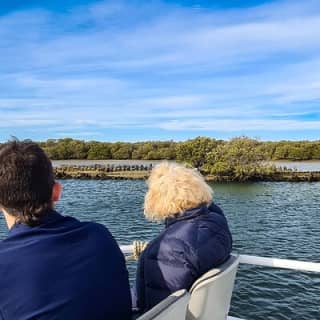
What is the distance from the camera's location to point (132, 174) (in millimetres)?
76125

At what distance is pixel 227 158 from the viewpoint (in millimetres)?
64375

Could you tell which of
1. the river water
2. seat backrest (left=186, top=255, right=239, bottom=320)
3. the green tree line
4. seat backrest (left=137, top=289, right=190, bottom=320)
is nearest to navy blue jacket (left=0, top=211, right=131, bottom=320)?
seat backrest (left=137, top=289, right=190, bottom=320)

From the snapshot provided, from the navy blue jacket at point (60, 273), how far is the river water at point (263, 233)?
8885mm

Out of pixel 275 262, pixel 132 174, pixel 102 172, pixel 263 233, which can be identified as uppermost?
pixel 275 262

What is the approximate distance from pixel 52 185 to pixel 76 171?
83510 mm

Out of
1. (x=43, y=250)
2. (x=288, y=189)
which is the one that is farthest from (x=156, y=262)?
(x=288, y=189)

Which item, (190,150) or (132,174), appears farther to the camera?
(132,174)

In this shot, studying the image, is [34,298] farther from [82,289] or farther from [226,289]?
[226,289]

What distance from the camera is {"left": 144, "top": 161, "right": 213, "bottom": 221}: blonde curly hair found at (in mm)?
2186

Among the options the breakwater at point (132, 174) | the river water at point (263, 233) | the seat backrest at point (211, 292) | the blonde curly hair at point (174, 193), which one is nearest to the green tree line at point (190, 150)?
the breakwater at point (132, 174)

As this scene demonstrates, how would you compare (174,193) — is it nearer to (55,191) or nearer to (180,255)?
(180,255)

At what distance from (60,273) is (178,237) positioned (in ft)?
2.41

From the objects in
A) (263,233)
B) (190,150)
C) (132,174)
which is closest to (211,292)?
(263,233)

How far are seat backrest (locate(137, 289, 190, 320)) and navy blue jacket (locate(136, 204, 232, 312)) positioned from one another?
1.25 feet
